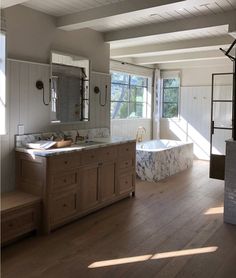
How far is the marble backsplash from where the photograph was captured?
11.5ft

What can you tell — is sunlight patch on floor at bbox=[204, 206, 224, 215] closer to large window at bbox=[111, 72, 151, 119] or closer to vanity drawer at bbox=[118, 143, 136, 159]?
vanity drawer at bbox=[118, 143, 136, 159]

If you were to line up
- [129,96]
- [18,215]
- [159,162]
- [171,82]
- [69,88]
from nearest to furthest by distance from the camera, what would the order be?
[18,215] < [69,88] < [159,162] < [129,96] < [171,82]

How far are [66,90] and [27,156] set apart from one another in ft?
4.01

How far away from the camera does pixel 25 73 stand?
138 inches

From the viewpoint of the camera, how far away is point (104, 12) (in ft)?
11.5

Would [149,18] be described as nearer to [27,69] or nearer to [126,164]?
[27,69]

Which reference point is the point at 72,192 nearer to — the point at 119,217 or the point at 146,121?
the point at 119,217

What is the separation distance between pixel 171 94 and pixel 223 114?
6.33 ft

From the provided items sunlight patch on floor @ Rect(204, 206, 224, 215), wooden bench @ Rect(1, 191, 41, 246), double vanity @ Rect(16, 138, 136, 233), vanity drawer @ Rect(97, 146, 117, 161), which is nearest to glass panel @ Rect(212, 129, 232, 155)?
sunlight patch on floor @ Rect(204, 206, 224, 215)

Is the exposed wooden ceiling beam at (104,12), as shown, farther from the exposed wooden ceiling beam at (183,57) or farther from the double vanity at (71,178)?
the exposed wooden ceiling beam at (183,57)

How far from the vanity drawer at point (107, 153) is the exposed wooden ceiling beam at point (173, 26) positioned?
1.71m

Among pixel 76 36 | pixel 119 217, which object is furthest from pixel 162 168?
pixel 76 36

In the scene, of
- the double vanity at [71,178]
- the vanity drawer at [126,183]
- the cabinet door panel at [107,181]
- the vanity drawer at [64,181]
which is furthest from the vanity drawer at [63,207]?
the vanity drawer at [126,183]

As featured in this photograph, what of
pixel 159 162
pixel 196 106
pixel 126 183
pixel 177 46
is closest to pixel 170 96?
pixel 196 106
